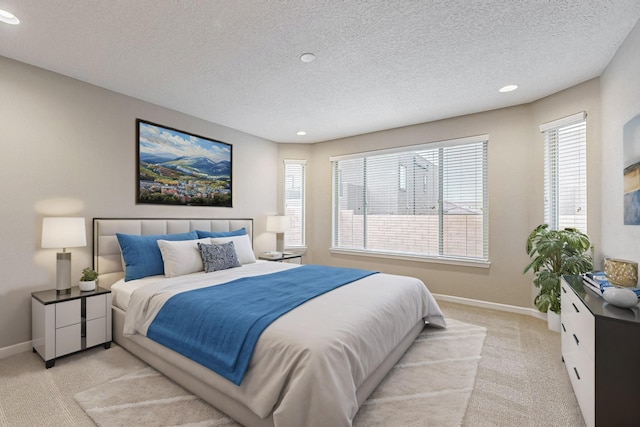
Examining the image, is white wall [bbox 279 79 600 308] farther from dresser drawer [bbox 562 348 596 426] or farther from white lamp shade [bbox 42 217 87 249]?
white lamp shade [bbox 42 217 87 249]

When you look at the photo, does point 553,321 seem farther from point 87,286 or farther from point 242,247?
point 87,286

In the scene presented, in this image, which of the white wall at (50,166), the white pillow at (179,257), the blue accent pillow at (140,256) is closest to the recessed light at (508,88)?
the white pillow at (179,257)

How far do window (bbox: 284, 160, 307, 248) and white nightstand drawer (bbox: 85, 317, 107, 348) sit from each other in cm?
318

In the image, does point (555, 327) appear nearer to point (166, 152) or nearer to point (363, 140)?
point (363, 140)

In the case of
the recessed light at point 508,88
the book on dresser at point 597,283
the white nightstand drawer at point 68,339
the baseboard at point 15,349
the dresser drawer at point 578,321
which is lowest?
the baseboard at point 15,349

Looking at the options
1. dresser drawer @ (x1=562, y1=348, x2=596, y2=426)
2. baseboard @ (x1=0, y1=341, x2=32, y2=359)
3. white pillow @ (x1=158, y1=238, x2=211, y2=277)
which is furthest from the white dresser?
baseboard @ (x1=0, y1=341, x2=32, y2=359)

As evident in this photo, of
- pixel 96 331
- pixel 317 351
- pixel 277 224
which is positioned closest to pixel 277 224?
pixel 277 224

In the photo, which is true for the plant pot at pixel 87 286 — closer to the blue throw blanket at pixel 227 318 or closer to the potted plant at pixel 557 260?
the blue throw blanket at pixel 227 318

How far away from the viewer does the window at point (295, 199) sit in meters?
5.59

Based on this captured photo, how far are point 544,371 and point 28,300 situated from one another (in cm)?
452

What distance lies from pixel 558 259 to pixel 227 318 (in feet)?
10.8

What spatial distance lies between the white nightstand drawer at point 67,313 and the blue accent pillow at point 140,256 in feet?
1.57

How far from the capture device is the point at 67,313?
254cm

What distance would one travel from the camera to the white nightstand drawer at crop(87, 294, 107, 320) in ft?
8.73
